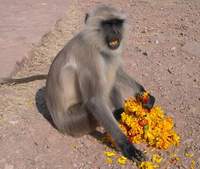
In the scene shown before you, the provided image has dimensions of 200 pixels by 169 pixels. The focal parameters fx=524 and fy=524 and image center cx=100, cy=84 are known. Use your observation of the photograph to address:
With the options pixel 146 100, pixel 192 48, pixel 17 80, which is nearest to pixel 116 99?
pixel 146 100

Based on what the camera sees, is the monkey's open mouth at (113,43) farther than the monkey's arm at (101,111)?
Yes

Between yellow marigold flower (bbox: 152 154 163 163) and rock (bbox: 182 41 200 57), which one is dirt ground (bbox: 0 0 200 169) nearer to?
rock (bbox: 182 41 200 57)

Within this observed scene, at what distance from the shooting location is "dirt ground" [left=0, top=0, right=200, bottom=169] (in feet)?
14.3

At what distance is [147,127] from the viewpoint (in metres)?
4.33

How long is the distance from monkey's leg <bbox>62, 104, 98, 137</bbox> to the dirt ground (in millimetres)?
97

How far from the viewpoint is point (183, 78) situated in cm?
570

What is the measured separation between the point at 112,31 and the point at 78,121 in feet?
2.71

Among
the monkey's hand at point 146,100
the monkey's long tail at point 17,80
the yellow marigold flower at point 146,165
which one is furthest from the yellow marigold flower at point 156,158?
the monkey's long tail at point 17,80

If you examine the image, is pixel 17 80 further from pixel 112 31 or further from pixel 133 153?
pixel 133 153

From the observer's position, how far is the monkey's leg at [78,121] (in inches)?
175

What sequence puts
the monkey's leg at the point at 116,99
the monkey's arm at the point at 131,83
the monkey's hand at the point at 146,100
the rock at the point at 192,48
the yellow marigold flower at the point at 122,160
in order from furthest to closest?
1. the rock at the point at 192,48
2. the monkey's arm at the point at 131,83
3. the monkey's leg at the point at 116,99
4. the monkey's hand at the point at 146,100
5. the yellow marigold flower at the point at 122,160

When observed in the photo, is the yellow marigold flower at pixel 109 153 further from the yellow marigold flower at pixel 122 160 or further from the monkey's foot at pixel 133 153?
the monkey's foot at pixel 133 153

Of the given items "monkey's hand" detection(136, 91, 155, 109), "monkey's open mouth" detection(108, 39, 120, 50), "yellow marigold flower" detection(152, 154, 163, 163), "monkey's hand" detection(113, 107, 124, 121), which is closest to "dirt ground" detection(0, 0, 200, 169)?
"yellow marigold flower" detection(152, 154, 163, 163)

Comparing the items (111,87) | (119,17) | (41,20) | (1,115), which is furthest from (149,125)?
(41,20)
